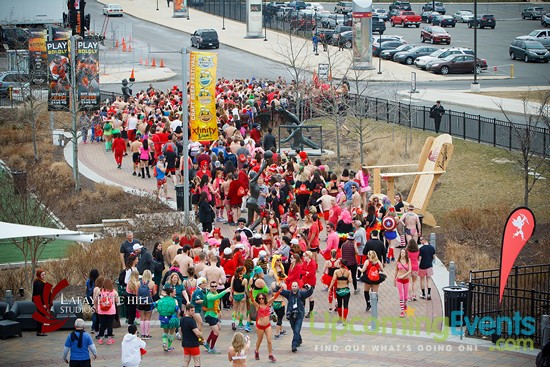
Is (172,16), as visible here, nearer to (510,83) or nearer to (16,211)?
(510,83)

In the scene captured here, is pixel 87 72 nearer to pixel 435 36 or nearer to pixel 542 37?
pixel 435 36

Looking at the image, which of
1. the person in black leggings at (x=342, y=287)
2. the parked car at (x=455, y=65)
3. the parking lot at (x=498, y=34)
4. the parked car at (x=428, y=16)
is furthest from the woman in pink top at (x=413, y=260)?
the parked car at (x=428, y=16)

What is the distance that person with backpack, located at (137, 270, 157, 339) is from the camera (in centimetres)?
1953

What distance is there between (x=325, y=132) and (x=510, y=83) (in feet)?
57.6

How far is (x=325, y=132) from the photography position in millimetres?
43312

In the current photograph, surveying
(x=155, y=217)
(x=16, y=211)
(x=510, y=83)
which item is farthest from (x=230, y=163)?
(x=510, y=83)

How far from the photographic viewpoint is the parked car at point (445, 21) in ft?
270

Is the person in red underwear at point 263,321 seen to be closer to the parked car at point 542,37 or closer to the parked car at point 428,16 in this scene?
the parked car at point 542,37

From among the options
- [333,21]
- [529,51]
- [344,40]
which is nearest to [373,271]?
[344,40]

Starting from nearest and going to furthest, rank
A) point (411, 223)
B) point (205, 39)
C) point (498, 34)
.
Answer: point (411, 223), point (205, 39), point (498, 34)

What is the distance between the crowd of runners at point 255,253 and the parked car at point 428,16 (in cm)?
5236

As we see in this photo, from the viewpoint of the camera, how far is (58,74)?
34.6 m

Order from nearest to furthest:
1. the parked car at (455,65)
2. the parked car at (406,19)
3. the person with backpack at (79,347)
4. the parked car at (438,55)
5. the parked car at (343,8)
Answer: the person with backpack at (79,347) < the parked car at (455,65) < the parked car at (438,55) < the parked car at (406,19) < the parked car at (343,8)

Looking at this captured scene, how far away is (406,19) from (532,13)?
12.4 meters
